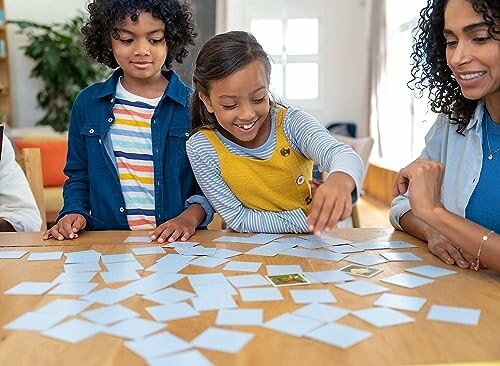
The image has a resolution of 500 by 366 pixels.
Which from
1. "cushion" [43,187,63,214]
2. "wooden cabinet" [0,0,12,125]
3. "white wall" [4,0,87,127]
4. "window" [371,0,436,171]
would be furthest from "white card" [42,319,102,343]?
"white wall" [4,0,87,127]

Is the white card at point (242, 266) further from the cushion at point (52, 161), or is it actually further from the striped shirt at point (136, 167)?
the cushion at point (52, 161)

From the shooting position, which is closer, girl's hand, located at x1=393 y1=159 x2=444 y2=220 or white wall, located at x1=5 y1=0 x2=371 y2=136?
girl's hand, located at x1=393 y1=159 x2=444 y2=220

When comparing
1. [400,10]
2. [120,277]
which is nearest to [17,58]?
[400,10]

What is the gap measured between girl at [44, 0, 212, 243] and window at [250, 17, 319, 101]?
6217 mm

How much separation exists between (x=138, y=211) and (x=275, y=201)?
0.45 metres

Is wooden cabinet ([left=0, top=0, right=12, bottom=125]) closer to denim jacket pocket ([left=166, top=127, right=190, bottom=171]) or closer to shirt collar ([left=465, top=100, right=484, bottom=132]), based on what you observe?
denim jacket pocket ([left=166, top=127, right=190, bottom=171])

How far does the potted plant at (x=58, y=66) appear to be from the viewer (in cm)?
723

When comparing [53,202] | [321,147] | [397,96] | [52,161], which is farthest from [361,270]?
[397,96]

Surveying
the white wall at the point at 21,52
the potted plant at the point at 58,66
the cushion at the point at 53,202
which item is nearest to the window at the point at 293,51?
the potted plant at the point at 58,66

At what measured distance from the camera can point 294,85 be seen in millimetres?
→ 8148

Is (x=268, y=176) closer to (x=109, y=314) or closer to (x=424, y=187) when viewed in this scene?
(x=424, y=187)

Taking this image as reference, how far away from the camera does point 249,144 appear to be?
5.49 feet

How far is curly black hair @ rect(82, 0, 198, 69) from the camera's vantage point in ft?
5.76

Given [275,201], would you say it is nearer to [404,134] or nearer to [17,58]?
[404,134]
